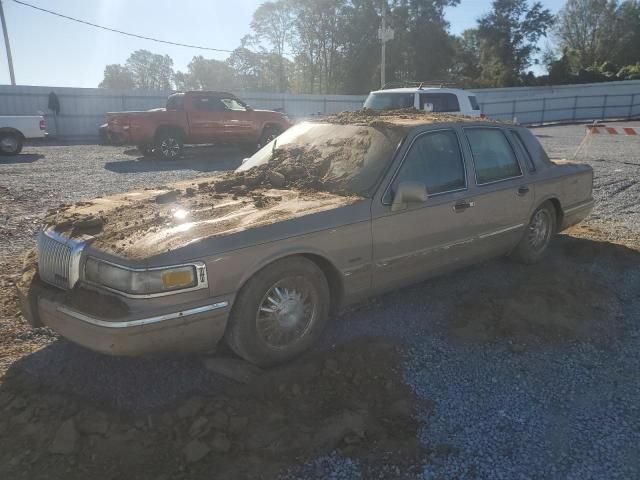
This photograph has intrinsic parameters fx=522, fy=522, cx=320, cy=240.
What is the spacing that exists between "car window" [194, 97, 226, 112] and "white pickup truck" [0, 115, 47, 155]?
4854 mm

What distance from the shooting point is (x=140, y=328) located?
277cm

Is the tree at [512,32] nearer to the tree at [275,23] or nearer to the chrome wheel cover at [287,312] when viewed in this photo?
the tree at [275,23]

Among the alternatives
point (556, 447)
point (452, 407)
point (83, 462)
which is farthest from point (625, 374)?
point (83, 462)

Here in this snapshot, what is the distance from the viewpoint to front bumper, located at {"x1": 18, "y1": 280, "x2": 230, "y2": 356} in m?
2.77

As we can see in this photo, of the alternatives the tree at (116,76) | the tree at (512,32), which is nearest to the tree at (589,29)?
the tree at (512,32)

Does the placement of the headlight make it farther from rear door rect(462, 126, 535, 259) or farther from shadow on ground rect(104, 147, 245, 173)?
shadow on ground rect(104, 147, 245, 173)

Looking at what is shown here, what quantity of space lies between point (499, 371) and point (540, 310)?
1.05m

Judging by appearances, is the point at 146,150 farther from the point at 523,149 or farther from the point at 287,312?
the point at 287,312

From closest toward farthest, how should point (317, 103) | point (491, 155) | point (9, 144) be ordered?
point (491, 155) < point (9, 144) < point (317, 103)

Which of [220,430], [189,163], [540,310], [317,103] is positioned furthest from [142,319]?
[317,103]

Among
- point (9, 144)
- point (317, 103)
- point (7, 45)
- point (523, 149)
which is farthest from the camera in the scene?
point (317, 103)

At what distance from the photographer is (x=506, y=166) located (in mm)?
4805

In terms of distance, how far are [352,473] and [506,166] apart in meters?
3.35

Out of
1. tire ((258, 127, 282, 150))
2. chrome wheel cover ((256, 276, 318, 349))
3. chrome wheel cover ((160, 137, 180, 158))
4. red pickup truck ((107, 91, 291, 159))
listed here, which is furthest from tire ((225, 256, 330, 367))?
tire ((258, 127, 282, 150))
